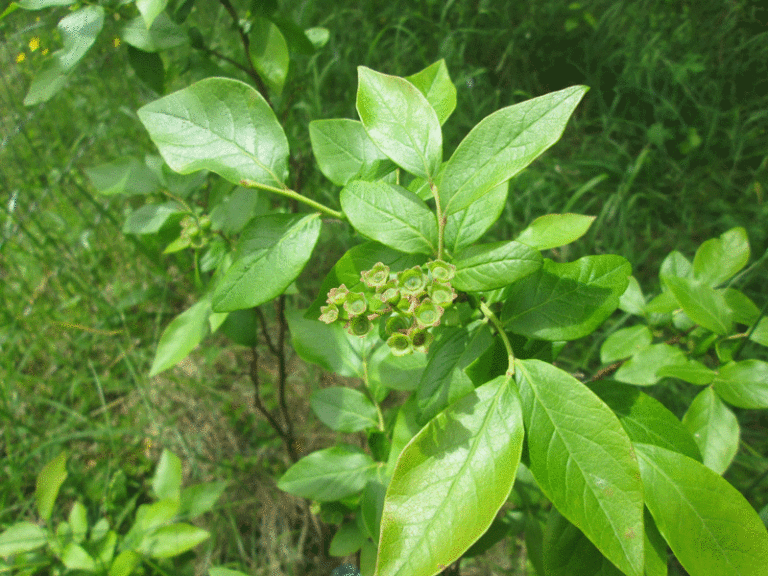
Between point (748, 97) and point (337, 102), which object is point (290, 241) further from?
point (748, 97)

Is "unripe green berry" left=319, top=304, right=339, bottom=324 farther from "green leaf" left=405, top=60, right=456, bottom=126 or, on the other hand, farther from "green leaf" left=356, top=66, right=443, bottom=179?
"green leaf" left=405, top=60, right=456, bottom=126

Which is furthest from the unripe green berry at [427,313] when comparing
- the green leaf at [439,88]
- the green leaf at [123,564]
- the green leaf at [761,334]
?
the green leaf at [123,564]

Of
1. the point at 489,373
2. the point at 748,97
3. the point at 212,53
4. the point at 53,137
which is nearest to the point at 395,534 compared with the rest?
the point at 489,373

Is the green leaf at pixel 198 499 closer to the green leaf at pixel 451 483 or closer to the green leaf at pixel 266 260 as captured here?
the green leaf at pixel 266 260

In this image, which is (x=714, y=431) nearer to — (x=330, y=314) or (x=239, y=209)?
(x=330, y=314)

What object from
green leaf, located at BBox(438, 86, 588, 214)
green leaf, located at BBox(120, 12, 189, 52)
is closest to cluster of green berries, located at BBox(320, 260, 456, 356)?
green leaf, located at BBox(438, 86, 588, 214)
